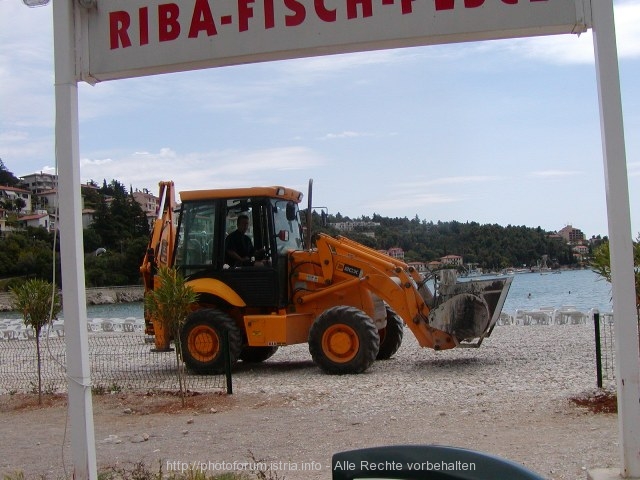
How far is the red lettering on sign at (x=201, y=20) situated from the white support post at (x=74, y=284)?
2.78ft

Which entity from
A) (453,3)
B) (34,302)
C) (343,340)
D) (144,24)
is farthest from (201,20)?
(343,340)

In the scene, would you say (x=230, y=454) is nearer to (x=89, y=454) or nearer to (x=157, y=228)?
(x=89, y=454)

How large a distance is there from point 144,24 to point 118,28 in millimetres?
176

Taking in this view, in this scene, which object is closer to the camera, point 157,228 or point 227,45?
point 227,45

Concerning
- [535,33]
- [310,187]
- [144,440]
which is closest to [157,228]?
[310,187]

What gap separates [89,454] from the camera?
176 inches

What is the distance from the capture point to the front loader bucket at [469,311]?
36.7ft

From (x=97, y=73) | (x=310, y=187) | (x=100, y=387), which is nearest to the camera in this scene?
(x=97, y=73)

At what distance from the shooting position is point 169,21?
4.62 metres

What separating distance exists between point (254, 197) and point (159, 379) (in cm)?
332

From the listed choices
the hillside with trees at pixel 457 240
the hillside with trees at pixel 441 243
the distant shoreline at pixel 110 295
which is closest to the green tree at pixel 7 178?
the distant shoreline at pixel 110 295

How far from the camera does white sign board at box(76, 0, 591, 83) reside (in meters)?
4.30

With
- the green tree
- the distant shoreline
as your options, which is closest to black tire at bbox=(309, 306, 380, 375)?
the distant shoreline

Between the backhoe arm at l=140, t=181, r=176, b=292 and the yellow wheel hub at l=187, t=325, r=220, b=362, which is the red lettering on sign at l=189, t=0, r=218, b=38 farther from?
the backhoe arm at l=140, t=181, r=176, b=292
